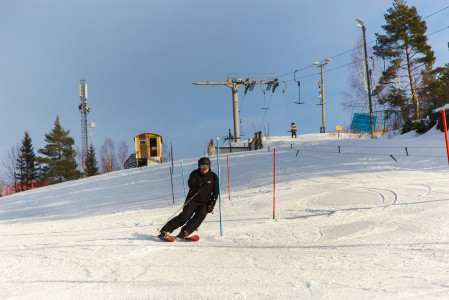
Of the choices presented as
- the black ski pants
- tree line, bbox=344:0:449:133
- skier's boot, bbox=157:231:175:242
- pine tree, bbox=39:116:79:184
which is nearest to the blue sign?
tree line, bbox=344:0:449:133

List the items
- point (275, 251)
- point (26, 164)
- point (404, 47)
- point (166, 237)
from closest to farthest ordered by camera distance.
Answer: point (275, 251)
point (166, 237)
point (404, 47)
point (26, 164)

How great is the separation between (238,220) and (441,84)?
2787 cm

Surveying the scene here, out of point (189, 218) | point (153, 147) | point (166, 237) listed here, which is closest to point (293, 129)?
point (153, 147)

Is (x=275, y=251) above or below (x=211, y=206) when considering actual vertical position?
below

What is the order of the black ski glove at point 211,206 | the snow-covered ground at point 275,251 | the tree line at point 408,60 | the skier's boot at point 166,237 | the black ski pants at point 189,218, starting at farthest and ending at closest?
the tree line at point 408,60 → the black ski glove at point 211,206 → the black ski pants at point 189,218 → the skier's boot at point 166,237 → the snow-covered ground at point 275,251

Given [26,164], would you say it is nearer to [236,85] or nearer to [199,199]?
[236,85]

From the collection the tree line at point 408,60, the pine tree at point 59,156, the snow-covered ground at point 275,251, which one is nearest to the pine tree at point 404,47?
the tree line at point 408,60

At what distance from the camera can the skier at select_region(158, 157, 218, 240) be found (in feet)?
22.7

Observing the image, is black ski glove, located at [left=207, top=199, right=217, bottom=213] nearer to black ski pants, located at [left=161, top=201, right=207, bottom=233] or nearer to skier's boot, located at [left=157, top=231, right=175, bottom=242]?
black ski pants, located at [left=161, top=201, right=207, bottom=233]

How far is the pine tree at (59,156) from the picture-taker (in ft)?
189

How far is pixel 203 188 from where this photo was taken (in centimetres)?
710

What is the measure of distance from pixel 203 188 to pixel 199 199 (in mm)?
231

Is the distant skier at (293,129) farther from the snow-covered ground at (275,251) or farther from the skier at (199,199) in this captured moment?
the skier at (199,199)

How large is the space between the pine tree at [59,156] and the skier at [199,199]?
55.6 metres
